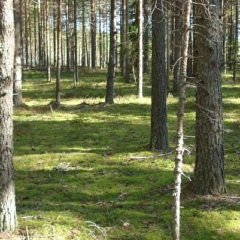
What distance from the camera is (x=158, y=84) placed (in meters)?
10.7

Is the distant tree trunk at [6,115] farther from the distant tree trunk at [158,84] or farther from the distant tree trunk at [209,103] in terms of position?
the distant tree trunk at [158,84]

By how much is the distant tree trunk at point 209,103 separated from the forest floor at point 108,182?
1.50ft

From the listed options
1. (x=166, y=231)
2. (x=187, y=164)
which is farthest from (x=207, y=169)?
(x=187, y=164)

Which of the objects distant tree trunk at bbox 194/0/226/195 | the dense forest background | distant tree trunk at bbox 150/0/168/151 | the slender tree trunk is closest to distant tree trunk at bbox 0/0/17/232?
the dense forest background

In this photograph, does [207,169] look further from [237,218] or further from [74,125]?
[74,125]

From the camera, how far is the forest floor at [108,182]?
646 cm

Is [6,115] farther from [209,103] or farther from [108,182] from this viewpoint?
[209,103]

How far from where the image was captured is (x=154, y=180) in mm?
8836

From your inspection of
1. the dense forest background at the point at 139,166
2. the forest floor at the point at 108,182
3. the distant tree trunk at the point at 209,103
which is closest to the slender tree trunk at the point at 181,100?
the dense forest background at the point at 139,166

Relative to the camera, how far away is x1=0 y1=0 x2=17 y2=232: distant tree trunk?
5.74 meters

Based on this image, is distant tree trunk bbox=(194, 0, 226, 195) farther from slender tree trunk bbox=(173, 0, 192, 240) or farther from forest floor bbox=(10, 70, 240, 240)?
slender tree trunk bbox=(173, 0, 192, 240)

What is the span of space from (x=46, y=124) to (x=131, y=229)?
9.99m

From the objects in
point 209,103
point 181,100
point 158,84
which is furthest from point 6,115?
point 158,84

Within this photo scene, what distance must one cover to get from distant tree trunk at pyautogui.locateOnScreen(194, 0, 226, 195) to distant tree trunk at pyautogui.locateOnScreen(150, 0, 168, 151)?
3.33 metres
